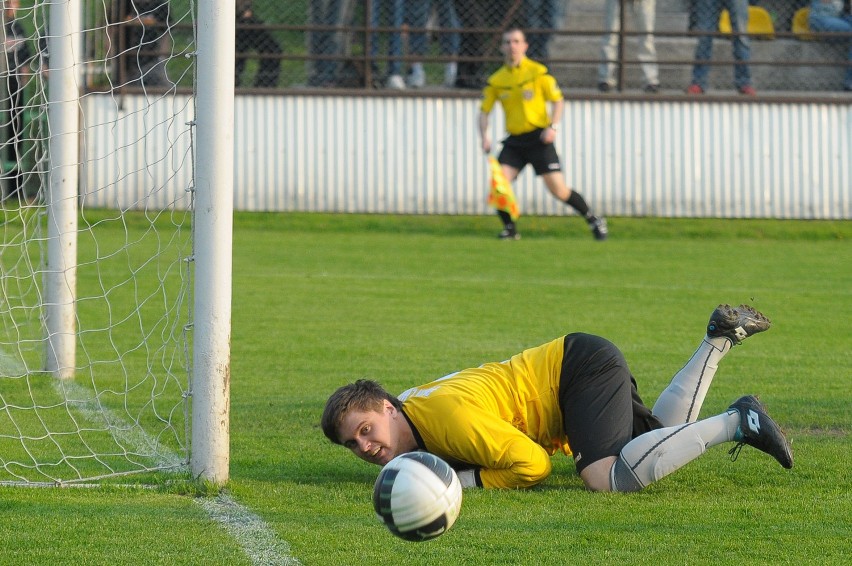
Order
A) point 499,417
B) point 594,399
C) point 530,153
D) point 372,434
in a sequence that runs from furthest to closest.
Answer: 1. point 530,153
2. point 594,399
3. point 499,417
4. point 372,434

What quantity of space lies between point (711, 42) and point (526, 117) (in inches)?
210

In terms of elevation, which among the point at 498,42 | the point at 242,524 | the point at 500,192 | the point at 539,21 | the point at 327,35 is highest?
the point at 539,21

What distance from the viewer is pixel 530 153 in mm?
14727

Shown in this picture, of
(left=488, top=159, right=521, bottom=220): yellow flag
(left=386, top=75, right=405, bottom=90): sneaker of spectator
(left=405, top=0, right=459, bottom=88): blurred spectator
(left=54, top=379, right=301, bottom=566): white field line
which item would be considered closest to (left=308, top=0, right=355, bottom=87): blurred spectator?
(left=386, top=75, right=405, bottom=90): sneaker of spectator

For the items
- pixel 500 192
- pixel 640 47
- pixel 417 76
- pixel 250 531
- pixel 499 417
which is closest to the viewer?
pixel 250 531

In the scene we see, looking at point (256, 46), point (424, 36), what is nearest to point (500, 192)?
point (424, 36)

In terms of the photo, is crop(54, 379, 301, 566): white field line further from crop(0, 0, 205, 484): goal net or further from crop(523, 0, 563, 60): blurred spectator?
crop(523, 0, 563, 60): blurred spectator

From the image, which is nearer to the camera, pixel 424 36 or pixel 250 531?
pixel 250 531

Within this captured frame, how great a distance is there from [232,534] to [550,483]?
1.44 m

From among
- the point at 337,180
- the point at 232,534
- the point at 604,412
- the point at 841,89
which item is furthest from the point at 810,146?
the point at 232,534

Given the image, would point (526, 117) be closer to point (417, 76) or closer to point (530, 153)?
point (530, 153)

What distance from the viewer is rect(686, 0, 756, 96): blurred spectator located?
710 inches

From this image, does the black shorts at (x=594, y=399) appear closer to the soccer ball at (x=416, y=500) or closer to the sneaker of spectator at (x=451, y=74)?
the soccer ball at (x=416, y=500)

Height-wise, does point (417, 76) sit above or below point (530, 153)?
above
